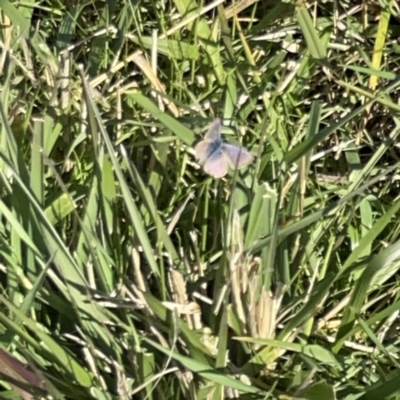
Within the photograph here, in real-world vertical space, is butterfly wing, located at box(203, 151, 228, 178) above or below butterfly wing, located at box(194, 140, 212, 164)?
below

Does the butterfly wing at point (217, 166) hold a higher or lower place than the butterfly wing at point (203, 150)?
lower

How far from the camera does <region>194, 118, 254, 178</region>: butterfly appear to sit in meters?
1.16

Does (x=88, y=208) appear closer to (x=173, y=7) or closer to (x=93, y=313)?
(x=93, y=313)

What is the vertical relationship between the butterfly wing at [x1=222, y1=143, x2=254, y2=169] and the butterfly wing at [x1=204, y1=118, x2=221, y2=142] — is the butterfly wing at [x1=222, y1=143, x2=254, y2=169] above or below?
below

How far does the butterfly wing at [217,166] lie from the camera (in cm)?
117

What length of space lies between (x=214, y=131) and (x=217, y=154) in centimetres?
4

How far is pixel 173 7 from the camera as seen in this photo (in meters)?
1.35

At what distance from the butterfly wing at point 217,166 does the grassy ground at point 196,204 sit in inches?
1.1

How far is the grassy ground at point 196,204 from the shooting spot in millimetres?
1075

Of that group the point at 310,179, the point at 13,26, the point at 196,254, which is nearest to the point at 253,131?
the point at 310,179

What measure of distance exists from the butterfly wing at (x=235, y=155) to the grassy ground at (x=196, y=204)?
0.03m

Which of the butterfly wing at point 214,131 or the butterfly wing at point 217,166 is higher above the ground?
the butterfly wing at point 214,131

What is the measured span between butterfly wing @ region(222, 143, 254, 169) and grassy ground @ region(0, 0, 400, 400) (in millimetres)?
25

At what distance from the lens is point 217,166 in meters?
1.17
